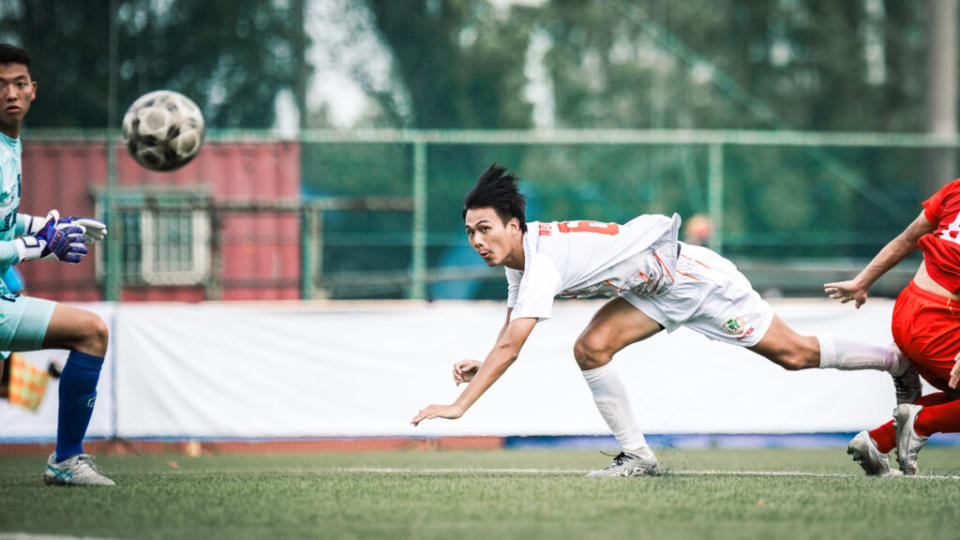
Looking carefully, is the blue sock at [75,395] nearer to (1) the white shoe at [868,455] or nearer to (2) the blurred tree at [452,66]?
(1) the white shoe at [868,455]

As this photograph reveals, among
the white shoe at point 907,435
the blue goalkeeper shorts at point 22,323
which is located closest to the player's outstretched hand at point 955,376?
the white shoe at point 907,435

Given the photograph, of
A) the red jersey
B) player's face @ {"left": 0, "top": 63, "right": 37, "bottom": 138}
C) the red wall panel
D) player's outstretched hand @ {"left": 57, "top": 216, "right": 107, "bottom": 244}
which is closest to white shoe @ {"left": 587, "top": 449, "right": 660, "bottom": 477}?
the red jersey

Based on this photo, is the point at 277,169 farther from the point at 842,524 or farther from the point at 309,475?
the point at 842,524

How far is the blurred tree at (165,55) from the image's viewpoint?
1678 cm

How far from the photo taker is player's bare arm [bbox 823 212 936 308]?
591 centimetres

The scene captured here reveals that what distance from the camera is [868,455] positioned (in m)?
5.91

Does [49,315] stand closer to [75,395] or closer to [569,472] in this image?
[75,395]

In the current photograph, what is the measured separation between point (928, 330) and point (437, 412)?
2.61 meters

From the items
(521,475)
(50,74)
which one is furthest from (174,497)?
(50,74)

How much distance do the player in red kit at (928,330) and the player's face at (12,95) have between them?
449 centimetres

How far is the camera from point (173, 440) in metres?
9.26

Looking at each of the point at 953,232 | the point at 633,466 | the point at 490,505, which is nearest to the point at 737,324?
the point at 633,466

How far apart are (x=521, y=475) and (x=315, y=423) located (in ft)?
11.0

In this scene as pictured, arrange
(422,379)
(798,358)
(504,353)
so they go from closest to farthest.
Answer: (504,353), (798,358), (422,379)
